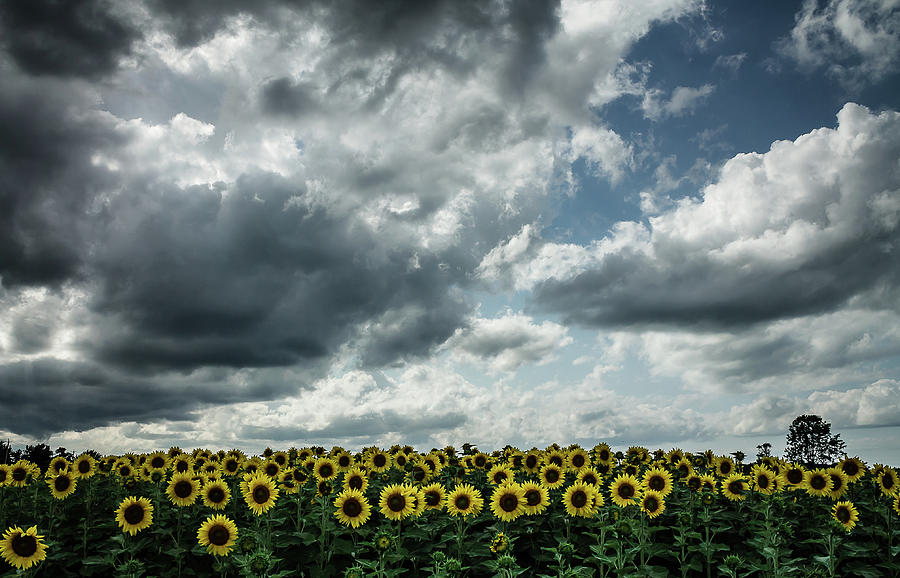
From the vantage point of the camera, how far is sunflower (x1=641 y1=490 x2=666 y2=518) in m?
13.2

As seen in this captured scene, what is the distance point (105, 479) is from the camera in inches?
748

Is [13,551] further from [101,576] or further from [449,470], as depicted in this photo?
[449,470]

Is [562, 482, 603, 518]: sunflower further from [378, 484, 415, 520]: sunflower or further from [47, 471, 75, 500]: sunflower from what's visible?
[47, 471, 75, 500]: sunflower

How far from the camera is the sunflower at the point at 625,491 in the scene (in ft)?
45.8

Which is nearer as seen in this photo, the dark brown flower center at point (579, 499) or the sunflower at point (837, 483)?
the dark brown flower center at point (579, 499)

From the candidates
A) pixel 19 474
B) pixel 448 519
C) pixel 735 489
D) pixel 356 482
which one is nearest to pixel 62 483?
pixel 19 474

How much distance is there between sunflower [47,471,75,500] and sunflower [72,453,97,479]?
785 millimetres

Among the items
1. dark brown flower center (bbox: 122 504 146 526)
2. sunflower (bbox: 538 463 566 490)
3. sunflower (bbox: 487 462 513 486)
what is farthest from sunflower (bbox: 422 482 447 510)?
dark brown flower center (bbox: 122 504 146 526)

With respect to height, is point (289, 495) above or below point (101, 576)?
above

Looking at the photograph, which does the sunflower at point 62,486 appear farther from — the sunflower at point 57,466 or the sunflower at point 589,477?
the sunflower at point 589,477

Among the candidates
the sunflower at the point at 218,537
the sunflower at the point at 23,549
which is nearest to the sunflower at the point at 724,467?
the sunflower at the point at 218,537

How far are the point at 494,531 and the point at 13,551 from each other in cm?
951

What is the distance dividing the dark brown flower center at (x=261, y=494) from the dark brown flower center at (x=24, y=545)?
4.19m

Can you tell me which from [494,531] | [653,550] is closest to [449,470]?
[494,531]
